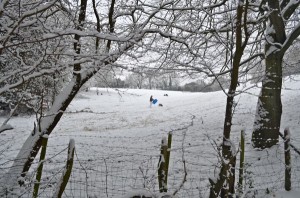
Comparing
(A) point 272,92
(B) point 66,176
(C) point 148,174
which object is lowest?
(C) point 148,174

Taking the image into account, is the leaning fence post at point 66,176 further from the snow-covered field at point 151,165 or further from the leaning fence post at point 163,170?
the leaning fence post at point 163,170

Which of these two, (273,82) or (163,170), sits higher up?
(273,82)

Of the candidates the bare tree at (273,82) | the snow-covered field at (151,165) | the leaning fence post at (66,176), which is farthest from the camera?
the bare tree at (273,82)

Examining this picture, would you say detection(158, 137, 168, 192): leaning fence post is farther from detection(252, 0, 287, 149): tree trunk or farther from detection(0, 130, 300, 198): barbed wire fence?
detection(252, 0, 287, 149): tree trunk

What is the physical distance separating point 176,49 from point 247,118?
296 inches

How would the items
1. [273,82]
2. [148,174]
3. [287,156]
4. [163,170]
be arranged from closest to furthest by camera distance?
[163,170], [287,156], [148,174], [273,82]

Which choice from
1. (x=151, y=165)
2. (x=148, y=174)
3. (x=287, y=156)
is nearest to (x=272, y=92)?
(x=287, y=156)

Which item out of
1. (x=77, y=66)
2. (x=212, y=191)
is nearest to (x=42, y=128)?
(x=77, y=66)

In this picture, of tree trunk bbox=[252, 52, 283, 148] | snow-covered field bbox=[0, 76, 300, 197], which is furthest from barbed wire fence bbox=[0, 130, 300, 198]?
tree trunk bbox=[252, 52, 283, 148]

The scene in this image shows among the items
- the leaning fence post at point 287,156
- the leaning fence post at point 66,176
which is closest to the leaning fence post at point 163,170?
the leaning fence post at point 66,176

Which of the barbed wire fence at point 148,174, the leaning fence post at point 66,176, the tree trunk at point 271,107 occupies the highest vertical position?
the tree trunk at point 271,107

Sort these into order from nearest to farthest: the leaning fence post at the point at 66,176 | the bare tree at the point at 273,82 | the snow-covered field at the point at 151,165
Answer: the leaning fence post at the point at 66,176
the snow-covered field at the point at 151,165
the bare tree at the point at 273,82

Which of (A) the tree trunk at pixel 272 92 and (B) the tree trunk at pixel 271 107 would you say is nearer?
(A) the tree trunk at pixel 272 92

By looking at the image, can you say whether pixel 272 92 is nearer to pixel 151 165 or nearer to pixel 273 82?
pixel 273 82
